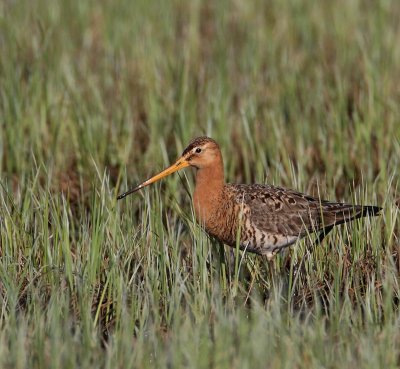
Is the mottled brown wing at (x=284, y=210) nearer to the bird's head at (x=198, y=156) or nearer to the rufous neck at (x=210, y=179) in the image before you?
the rufous neck at (x=210, y=179)

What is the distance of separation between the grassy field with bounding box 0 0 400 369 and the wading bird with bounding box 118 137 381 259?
10 cm

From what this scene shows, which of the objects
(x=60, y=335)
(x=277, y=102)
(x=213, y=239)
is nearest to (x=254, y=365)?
(x=60, y=335)

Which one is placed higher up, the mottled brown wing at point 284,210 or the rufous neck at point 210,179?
the rufous neck at point 210,179

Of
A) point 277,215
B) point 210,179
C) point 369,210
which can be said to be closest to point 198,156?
point 210,179

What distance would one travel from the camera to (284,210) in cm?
542

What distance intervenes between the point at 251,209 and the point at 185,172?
1.17 m

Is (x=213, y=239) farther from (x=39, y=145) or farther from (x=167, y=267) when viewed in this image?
(x=39, y=145)

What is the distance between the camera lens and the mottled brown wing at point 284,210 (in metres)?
5.35

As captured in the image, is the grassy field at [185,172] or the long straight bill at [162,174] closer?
the grassy field at [185,172]

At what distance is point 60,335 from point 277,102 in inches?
156

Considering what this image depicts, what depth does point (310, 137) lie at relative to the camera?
7.13 metres

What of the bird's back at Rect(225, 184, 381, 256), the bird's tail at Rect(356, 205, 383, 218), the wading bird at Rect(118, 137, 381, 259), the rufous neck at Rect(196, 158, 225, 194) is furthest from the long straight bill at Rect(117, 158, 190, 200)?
the bird's tail at Rect(356, 205, 383, 218)

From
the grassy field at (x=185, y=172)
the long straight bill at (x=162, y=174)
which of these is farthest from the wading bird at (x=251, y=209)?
the grassy field at (x=185, y=172)

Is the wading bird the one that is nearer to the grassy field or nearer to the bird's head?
the bird's head
